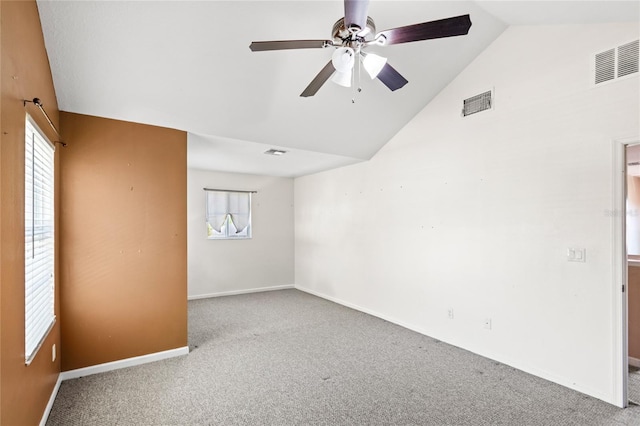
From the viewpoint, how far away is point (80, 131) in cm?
303

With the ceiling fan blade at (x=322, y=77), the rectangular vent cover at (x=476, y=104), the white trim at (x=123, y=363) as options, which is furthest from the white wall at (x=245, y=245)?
the ceiling fan blade at (x=322, y=77)

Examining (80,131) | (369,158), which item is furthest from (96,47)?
(369,158)

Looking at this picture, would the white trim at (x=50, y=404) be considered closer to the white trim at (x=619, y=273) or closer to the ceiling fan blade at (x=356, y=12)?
the ceiling fan blade at (x=356, y=12)

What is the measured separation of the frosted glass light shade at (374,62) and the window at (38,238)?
6.77 feet

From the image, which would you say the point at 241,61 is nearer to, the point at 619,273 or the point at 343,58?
the point at 343,58

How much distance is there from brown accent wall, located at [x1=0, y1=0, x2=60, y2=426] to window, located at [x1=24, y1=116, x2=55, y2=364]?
5.0 inches

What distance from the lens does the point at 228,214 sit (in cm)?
634

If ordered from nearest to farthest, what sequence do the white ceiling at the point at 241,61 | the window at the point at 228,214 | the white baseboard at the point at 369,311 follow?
the white ceiling at the point at 241,61 → the white baseboard at the point at 369,311 → the window at the point at 228,214

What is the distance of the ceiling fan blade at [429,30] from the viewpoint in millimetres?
1719

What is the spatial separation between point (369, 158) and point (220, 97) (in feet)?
8.23

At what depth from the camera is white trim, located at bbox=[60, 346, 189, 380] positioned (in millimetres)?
2953

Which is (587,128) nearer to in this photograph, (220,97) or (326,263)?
(220,97)

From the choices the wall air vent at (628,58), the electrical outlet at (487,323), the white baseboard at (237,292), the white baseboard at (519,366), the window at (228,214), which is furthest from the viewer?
the window at (228,214)

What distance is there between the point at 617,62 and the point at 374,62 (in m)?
2.01
